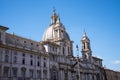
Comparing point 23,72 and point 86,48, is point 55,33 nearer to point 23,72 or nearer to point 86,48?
point 86,48

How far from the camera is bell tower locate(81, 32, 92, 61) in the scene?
295 feet

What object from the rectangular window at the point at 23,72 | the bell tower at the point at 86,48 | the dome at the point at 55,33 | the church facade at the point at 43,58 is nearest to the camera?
the church facade at the point at 43,58

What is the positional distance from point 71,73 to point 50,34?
18.0 metres

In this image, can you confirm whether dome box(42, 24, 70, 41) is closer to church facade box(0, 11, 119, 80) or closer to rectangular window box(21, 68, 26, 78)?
church facade box(0, 11, 119, 80)

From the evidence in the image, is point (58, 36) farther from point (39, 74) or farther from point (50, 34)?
point (39, 74)

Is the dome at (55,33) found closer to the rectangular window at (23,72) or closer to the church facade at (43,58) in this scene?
the church facade at (43,58)

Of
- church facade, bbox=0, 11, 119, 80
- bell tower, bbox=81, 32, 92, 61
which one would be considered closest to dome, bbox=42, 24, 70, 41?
church facade, bbox=0, 11, 119, 80

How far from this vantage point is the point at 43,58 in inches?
2393

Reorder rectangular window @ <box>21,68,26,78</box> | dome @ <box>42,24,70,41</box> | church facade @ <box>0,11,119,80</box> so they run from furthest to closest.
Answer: dome @ <box>42,24,70,41</box>, rectangular window @ <box>21,68,26,78</box>, church facade @ <box>0,11,119,80</box>

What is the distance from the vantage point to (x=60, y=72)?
214 ft

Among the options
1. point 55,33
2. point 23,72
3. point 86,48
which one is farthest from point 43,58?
point 86,48

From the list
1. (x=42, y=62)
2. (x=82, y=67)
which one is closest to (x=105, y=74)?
(x=82, y=67)

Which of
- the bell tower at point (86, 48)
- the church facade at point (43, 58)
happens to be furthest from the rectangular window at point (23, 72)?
the bell tower at point (86, 48)

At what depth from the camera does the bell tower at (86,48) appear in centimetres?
9001
